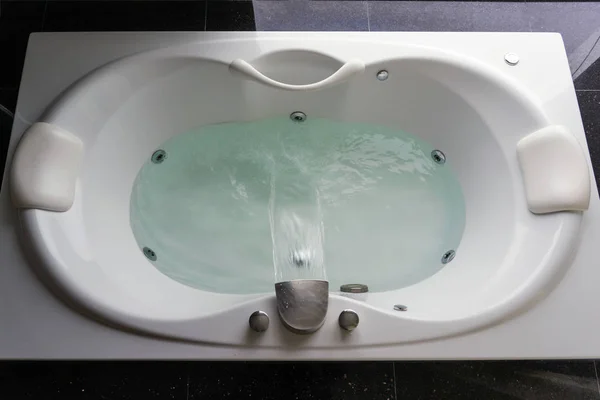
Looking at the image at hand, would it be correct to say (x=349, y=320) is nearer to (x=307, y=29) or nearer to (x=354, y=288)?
(x=354, y=288)

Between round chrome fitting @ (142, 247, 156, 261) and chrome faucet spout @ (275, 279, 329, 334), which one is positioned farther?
round chrome fitting @ (142, 247, 156, 261)

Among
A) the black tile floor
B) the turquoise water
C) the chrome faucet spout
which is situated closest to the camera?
the chrome faucet spout

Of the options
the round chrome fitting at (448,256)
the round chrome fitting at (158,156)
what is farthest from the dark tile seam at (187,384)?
the round chrome fitting at (448,256)

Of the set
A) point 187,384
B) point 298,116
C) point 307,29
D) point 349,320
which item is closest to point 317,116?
point 298,116

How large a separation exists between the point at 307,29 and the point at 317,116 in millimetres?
389

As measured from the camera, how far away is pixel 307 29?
2.09 metres

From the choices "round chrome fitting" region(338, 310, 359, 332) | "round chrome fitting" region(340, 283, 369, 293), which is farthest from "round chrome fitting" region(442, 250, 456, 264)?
"round chrome fitting" region(338, 310, 359, 332)

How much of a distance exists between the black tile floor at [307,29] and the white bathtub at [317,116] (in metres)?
0.16

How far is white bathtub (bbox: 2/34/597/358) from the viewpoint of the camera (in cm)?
138

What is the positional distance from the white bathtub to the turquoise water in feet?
0.17

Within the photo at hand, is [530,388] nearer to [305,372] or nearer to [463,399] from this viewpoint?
[463,399]

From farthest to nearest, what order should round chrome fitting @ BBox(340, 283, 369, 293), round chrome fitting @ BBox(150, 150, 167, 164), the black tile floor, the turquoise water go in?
round chrome fitting @ BBox(150, 150, 167, 164) → the turquoise water → round chrome fitting @ BBox(340, 283, 369, 293) → the black tile floor

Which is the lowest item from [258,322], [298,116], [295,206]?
[258,322]

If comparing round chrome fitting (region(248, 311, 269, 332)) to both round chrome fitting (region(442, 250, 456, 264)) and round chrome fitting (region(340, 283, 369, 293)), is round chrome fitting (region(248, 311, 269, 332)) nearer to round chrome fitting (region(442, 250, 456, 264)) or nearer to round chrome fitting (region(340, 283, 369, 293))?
round chrome fitting (region(340, 283, 369, 293))
